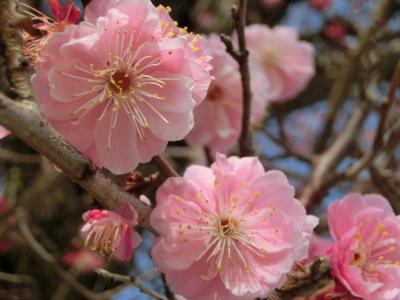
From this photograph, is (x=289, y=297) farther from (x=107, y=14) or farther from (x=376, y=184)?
(x=376, y=184)

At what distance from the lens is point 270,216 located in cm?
89

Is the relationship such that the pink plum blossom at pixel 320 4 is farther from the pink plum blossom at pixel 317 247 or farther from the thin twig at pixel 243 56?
the pink plum blossom at pixel 317 247

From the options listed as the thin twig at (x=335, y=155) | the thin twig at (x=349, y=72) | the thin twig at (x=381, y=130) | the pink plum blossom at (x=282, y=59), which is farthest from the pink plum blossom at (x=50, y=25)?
the pink plum blossom at (x=282, y=59)

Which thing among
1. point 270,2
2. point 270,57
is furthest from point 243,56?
point 270,2

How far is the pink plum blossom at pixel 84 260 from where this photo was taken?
2.02 metres

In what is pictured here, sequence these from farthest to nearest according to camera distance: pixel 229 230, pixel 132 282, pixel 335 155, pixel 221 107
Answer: pixel 335 155, pixel 221 107, pixel 132 282, pixel 229 230

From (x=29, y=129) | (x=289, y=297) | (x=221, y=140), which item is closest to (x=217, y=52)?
(x=221, y=140)

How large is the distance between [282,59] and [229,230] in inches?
59.8

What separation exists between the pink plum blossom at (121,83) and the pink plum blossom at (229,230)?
9 centimetres

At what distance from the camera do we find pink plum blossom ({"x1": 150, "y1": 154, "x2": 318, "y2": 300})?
832 mm

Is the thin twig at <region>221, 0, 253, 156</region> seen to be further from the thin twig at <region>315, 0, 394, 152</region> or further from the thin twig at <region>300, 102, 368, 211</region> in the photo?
the thin twig at <region>315, 0, 394, 152</region>

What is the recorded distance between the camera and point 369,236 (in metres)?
0.96

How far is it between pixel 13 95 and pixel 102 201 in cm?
18

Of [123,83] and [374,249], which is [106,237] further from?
[374,249]
